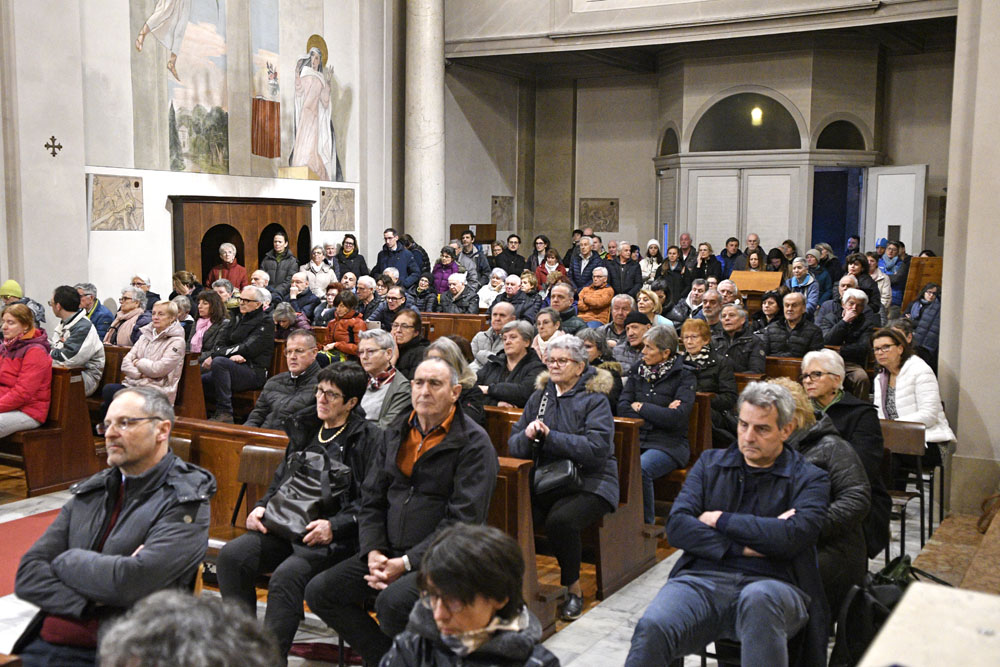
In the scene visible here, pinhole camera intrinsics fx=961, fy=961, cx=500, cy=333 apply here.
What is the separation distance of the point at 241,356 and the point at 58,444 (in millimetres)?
1686

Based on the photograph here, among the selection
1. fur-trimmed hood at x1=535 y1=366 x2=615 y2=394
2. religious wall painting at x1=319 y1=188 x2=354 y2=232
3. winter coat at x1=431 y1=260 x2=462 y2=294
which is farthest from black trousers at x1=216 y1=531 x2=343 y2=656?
religious wall painting at x1=319 y1=188 x2=354 y2=232

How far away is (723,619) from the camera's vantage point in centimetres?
331

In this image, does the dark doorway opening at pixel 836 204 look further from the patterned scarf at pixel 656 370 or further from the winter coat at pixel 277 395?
the winter coat at pixel 277 395

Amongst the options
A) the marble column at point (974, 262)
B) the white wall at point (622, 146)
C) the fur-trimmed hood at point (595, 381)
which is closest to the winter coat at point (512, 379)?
the fur-trimmed hood at point (595, 381)

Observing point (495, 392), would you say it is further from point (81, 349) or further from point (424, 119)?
point (424, 119)

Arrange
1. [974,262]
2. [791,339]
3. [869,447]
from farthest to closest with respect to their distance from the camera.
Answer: [791,339], [974,262], [869,447]

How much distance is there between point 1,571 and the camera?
16.6 feet

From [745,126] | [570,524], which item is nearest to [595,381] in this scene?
[570,524]

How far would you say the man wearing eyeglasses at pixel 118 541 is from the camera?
9.57 feet

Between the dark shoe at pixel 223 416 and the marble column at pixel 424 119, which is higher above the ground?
the marble column at pixel 424 119

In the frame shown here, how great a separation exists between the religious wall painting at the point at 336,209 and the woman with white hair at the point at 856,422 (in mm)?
11188

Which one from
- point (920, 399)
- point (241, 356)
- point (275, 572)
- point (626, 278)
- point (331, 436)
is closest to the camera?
point (275, 572)

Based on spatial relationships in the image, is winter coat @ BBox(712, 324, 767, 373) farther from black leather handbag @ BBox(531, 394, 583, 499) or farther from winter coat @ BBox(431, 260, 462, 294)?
winter coat @ BBox(431, 260, 462, 294)

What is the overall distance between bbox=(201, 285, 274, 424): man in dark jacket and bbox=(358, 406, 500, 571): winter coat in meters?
4.43
